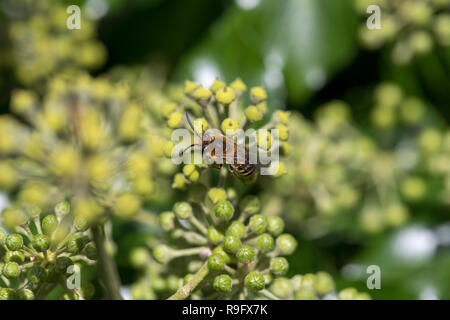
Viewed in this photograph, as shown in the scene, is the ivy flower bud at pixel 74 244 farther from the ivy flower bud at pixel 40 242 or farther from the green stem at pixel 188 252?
the green stem at pixel 188 252

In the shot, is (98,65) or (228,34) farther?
(98,65)

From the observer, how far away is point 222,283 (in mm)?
1583

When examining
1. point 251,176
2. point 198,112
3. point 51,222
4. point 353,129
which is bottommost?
point 51,222

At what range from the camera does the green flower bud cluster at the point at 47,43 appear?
2.99m

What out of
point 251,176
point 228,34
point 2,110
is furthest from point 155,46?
point 251,176

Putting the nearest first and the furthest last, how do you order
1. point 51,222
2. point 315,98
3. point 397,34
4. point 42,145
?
point 51,222, point 42,145, point 397,34, point 315,98

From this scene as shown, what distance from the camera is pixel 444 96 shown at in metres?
3.13

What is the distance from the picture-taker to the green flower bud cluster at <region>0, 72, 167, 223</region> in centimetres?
219

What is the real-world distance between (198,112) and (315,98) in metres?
1.33

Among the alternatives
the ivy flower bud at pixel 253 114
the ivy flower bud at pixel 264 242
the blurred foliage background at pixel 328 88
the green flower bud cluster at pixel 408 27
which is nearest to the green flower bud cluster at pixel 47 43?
the blurred foliage background at pixel 328 88

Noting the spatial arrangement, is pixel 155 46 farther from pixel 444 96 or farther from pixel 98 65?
pixel 444 96

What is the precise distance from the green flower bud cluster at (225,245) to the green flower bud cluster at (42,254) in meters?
0.30

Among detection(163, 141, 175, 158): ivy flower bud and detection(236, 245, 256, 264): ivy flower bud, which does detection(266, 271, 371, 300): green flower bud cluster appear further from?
detection(163, 141, 175, 158): ivy flower bud

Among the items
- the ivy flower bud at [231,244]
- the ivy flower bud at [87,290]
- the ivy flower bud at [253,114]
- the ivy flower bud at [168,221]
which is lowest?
the ivy flower bud at [87,290]
